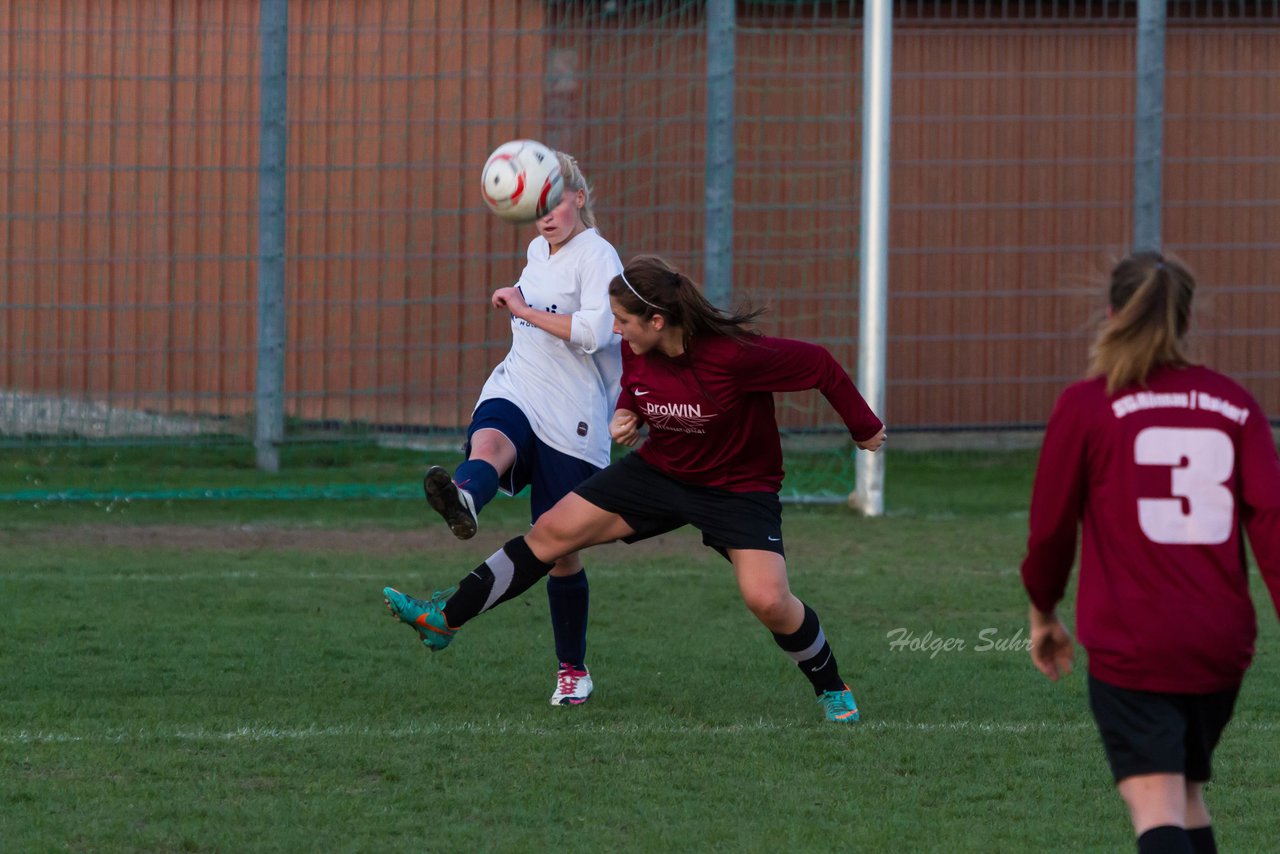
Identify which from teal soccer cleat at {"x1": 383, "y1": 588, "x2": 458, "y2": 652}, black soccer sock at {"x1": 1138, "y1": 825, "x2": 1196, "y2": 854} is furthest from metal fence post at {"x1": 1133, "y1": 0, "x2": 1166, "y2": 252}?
black soccer sock at {"x1": 1138, "y1": 825, "x2": 1196, "y2": 854}

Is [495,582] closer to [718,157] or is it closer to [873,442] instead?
[873,442]

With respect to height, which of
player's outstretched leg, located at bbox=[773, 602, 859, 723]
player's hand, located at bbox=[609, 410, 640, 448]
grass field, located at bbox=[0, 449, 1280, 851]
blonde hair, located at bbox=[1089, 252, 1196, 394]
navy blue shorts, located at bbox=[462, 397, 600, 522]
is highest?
blonde hair, located at bbox=[1089, 252, 1196, 394]

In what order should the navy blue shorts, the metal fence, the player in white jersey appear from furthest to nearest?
1. the metal fence
2. the navy blue shorts
3. the player in white jersey

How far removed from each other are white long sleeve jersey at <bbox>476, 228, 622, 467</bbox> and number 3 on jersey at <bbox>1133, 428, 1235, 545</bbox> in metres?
2.71

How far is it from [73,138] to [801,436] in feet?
16.4

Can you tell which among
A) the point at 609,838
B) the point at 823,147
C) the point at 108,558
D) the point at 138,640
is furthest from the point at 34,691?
the point at 823,147

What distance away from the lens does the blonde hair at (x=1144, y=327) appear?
3.09 meters

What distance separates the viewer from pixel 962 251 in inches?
449

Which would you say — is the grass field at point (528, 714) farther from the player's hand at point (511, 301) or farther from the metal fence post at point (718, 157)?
the metal fence post at point (718, 157)

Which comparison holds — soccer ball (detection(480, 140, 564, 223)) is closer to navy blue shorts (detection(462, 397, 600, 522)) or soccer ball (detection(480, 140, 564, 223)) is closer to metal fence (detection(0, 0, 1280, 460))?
navy blue shorts (detection(462, 397, 600, 522))

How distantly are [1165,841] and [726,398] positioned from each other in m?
2.22

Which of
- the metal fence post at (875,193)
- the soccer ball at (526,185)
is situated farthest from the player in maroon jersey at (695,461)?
the metal fence post at (875,193)

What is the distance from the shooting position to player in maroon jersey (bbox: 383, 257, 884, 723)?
494 centimetres

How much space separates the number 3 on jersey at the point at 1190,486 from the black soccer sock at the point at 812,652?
2133mm
